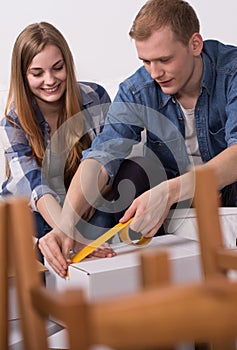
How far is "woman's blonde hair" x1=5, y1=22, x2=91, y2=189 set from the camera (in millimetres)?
2076

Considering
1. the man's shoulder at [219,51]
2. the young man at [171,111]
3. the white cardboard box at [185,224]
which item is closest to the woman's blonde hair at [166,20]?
the young man at [171,111]

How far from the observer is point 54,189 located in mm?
2105

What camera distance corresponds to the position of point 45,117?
216 centimetres

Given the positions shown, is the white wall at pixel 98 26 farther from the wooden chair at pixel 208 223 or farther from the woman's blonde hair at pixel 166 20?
the wooden chair at pixel 208 223

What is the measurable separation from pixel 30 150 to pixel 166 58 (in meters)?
0.52

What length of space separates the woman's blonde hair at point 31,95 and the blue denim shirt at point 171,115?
0.19m

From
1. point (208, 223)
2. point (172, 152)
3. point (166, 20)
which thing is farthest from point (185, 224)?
point (208, 223)

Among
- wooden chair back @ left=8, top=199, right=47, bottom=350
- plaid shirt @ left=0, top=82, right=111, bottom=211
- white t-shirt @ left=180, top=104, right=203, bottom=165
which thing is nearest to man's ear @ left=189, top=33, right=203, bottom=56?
white t-shirt @ left=180, top=104, right=203, bottom=165

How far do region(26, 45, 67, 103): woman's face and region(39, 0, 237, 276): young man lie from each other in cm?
22

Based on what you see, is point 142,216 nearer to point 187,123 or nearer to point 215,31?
point 187,123

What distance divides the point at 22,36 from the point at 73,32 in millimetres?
424

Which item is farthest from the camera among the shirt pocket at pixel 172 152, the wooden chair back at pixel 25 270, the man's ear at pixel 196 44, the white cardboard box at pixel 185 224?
the shirt pocket at pixel 172 152

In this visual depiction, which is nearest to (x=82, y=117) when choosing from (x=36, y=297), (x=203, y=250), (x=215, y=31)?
(x=215, y=31)

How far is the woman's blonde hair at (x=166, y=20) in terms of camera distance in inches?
70.9
